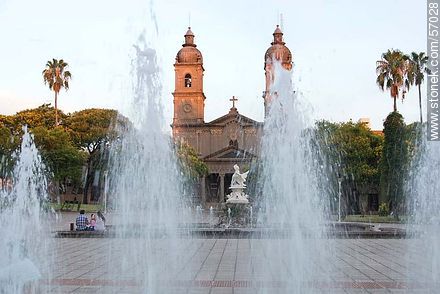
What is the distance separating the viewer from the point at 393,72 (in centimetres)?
4022

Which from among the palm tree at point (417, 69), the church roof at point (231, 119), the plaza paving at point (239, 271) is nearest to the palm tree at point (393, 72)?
the palm tree at point (417, 69)

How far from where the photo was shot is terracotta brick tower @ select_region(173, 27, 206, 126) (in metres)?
70.6

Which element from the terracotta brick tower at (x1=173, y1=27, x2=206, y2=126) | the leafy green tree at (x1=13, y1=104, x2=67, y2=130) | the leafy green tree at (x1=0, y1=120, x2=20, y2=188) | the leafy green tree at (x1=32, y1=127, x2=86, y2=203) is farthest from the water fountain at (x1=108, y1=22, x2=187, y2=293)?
the terracotta brick tower at (x1=173, y1=27, x2=206, y2=126)

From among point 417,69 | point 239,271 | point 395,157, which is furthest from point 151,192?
point 417,69

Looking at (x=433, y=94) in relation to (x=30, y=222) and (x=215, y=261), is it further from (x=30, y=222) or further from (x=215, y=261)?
(x=30, y=222)

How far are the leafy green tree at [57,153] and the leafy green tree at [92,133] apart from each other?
30.4 ft

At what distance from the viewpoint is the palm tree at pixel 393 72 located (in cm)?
4012

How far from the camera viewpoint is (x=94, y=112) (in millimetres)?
59625

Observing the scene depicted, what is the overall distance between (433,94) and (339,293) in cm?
1728

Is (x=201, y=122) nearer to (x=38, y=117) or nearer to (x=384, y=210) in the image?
(x=38, y=117)

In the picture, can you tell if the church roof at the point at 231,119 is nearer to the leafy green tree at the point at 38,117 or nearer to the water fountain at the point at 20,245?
the leafy green tree at the point at 38,117

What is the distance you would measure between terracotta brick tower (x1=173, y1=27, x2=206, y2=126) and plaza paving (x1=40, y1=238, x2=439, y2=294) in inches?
2126

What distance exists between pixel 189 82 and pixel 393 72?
3498 centimetres

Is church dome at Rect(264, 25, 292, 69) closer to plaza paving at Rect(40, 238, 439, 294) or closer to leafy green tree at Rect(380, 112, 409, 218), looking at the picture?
leafy green tree at Rect(380, 112, 409, 218)
